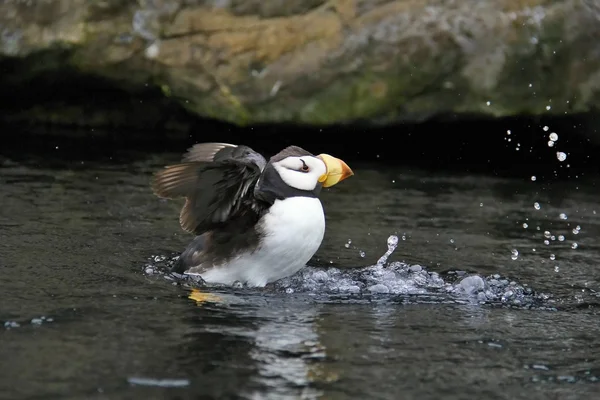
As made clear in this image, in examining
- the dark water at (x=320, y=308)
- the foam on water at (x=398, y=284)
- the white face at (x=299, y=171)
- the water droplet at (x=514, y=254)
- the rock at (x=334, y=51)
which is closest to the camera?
the dark water at (x=320, y=308)

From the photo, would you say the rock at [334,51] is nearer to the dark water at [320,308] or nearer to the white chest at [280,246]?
the dark water at [320,308]

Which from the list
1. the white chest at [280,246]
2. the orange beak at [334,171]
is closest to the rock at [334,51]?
the orange beak at [334,171]

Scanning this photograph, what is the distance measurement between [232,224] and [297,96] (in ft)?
10.6

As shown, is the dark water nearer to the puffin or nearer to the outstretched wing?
the puffin

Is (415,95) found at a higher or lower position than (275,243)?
higher

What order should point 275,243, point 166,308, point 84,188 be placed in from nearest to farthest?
point 166,308 → point 275,243 → point 84,188

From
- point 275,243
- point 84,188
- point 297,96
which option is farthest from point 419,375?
point 297,96

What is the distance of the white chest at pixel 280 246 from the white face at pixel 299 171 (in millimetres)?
72

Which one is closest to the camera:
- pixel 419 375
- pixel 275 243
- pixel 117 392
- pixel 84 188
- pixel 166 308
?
pixel 117 392

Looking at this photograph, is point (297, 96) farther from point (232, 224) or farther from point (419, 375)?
point (419, 375)

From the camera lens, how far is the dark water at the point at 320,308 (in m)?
3.38

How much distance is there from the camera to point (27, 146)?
8.30 m

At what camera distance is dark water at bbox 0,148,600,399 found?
3385mm

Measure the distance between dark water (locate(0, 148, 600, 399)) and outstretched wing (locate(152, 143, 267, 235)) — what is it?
0.34m
